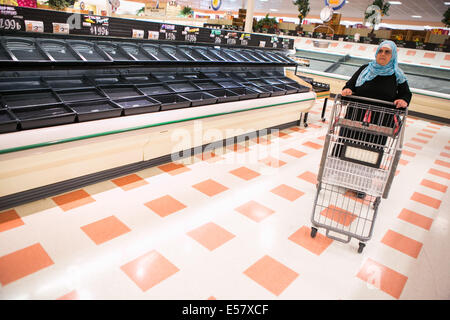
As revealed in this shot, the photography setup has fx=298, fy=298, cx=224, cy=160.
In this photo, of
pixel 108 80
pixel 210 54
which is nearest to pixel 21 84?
pixel 108 80

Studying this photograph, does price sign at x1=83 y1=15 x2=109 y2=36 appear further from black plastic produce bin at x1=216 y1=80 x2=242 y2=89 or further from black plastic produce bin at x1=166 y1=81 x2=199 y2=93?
black plastic produce bin at x1=216 y1=80 x2=242 y2=89

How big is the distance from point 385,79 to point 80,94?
305 centimetres

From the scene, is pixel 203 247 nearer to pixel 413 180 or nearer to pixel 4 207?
pixel 4 207

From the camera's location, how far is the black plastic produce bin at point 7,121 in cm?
221

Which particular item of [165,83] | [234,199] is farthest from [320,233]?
[165,83]

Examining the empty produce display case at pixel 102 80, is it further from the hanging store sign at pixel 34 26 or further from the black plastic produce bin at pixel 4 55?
the hanging store sign at pixel 34 26

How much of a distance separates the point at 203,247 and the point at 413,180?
3215mm

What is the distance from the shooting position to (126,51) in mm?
Result: 3365

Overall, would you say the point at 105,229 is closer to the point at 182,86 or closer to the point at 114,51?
the point at 114,51

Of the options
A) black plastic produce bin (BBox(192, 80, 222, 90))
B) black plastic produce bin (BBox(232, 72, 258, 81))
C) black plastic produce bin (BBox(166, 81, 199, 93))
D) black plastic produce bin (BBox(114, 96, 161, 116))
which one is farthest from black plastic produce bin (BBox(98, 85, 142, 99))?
black plastic produce bin (BBox(232, 72, 258, 81))

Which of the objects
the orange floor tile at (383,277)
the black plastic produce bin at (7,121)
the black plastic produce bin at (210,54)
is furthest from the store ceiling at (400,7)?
the black plastic produce bin at (7,121)

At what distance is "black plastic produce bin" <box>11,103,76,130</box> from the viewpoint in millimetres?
2356

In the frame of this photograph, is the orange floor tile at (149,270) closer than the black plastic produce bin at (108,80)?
Yes

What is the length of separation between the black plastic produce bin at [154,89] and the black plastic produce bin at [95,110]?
581 mm
